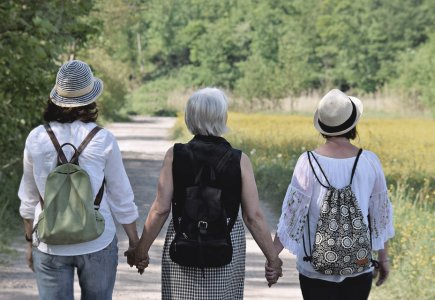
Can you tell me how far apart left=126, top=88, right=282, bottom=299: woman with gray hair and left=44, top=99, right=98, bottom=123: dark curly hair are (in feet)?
1.38

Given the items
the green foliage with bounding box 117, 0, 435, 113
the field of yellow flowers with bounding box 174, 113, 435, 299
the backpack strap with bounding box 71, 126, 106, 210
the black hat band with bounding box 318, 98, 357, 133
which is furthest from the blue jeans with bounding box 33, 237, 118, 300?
the green foliage with bounding box 117, 0, 435, 113

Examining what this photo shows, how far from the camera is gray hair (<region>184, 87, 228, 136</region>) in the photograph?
195 inches

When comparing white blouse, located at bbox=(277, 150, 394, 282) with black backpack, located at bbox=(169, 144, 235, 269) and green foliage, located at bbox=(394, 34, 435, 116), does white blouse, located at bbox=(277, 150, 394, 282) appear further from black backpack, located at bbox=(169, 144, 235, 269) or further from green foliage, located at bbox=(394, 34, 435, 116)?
green foliage, located at bbox=(394, 34, 435, 116)

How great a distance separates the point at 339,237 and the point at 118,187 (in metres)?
1.04

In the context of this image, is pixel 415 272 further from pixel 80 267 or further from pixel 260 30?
pixel 260 30

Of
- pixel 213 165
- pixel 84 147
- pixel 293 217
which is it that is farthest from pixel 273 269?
pixel 84 147

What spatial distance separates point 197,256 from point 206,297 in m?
0.23

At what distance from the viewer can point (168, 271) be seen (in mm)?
5039

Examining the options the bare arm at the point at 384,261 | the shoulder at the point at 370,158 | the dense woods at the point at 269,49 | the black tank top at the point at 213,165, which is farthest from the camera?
the dense woods at the point at 269,49

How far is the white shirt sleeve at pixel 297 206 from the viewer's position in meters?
5.00

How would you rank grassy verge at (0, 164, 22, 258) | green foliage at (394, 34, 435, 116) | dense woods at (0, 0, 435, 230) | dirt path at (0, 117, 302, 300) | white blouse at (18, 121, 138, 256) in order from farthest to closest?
dense woods at (0, 0, 435, 230), green foliage at (394, 34, 435, 116), grassy verge at (0, 164, 22, 258), dirt path at (0, 117, 302, 300), white blouse at (18, 121, 138, 256)

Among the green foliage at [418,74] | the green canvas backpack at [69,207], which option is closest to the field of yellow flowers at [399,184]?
the green canvas backpack at [69,207]

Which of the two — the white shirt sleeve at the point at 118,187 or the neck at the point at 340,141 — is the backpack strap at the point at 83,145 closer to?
the white shirt sleeve at the point at 118,187

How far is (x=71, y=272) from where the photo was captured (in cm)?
473
